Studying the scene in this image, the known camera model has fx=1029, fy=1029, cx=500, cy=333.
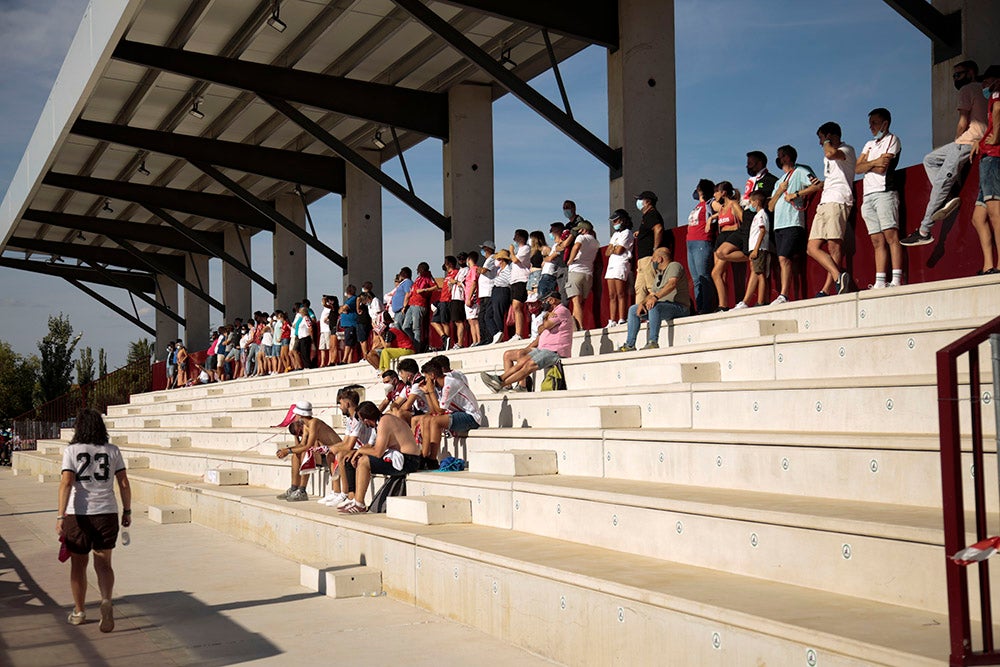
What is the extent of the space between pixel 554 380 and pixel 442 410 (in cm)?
127

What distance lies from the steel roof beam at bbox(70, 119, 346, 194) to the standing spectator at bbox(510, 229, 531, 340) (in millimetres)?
11541

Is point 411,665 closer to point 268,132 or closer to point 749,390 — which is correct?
point 749,390

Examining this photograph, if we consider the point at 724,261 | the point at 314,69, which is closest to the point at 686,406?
the point at 724,261

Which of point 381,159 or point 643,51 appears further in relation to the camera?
point 381,159

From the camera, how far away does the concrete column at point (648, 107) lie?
14.9 metres

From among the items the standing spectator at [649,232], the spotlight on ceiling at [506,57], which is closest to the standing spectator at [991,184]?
the standing spectator at [649,232]

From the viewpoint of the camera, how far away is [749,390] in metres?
7.04

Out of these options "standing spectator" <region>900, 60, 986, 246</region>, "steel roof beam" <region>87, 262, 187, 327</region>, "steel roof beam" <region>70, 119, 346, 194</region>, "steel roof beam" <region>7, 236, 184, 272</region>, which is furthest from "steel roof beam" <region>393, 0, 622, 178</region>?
"steel roof beam" <region>87, 262, 187, 327</region>

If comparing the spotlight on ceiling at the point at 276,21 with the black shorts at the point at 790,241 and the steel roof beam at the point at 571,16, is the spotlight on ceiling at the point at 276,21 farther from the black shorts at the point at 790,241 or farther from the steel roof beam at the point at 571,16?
the black shorts at the point at 790,241

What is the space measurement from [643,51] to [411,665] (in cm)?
1117

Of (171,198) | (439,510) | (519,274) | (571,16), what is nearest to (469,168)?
(571,16)

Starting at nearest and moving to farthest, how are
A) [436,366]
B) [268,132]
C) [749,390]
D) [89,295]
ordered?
[749,390] < [436,366] < [268,132] < [89,295]

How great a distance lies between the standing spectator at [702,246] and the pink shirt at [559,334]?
1411mm

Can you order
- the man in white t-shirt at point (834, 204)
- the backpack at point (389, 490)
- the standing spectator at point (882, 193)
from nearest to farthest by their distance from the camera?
1. the standing spectator at point (882, 193)
2. the man in white t-shirt at point (834, 204)
3. the backpack at point (389, 490)
